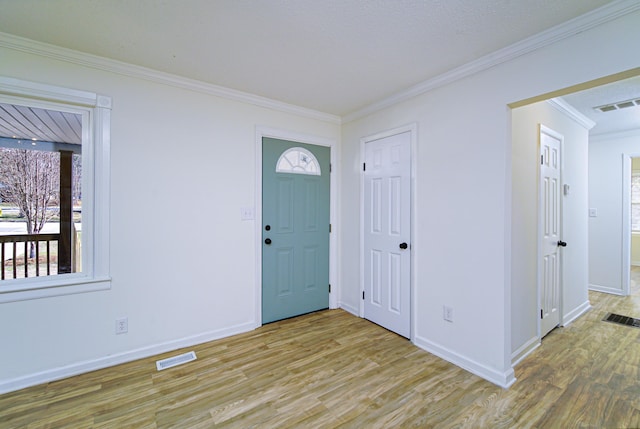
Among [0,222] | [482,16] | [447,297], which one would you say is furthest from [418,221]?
[0,222]

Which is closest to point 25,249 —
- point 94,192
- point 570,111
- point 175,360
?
point 94,192

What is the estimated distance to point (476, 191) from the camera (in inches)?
86.4

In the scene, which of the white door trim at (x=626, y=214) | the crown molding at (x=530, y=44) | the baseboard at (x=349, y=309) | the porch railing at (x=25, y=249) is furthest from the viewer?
the white door trim at (x=626, y=214)

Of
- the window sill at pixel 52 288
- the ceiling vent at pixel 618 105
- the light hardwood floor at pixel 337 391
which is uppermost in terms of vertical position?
the ceiling vent at pixel 618 105

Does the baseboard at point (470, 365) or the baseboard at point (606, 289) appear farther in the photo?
the baseboard at point (606, 289)

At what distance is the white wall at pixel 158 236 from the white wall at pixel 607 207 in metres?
5.06

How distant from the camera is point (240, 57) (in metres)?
2.14

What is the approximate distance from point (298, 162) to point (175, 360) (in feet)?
7.62

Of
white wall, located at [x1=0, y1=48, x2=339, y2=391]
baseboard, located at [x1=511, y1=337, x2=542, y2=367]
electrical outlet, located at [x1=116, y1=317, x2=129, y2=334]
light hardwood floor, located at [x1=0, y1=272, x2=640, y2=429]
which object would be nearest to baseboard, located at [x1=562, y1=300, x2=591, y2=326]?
light hardwood floor, located at [x1=0, y1=272, x2=640, y2=429]

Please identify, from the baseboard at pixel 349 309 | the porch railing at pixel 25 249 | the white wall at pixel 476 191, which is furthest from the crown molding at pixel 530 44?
the porch railing at pixel 25 249

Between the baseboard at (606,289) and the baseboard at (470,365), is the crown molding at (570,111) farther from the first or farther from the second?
the baseboard at (470,365)

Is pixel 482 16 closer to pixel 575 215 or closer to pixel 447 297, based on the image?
pixel 447 297

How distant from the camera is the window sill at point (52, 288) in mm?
1960

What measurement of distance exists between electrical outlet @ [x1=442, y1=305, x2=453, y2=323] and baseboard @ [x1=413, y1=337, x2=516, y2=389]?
0.87 feet
